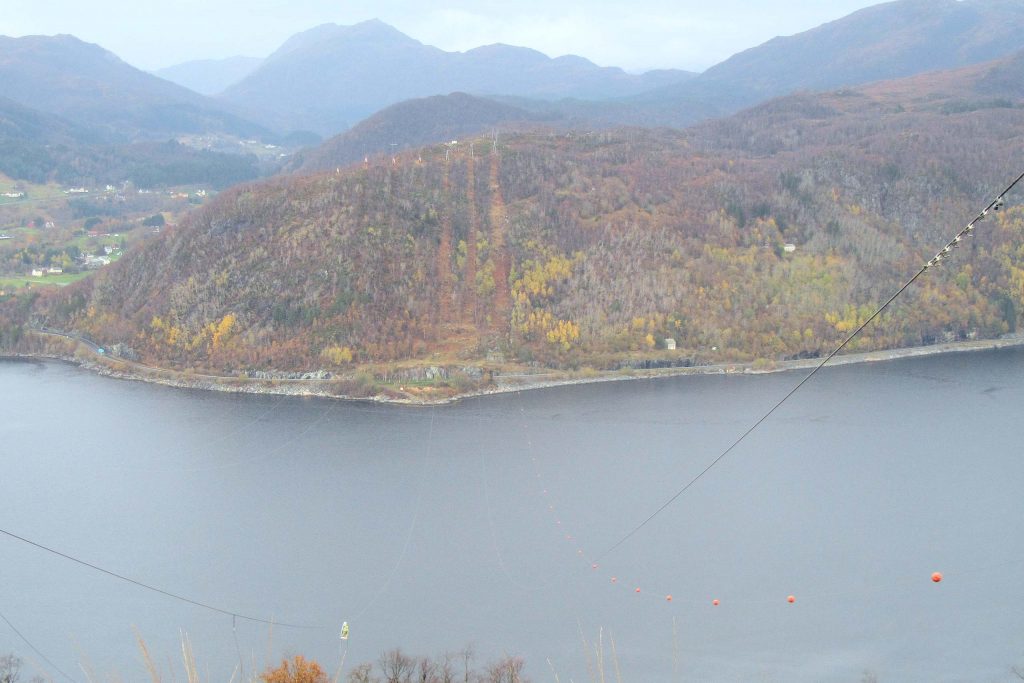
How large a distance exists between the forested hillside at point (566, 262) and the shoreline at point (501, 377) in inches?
15.3

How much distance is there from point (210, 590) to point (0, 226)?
2929cm

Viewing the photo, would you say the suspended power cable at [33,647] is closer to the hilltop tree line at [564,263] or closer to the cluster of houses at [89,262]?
the hilltop tree line at [564,263]

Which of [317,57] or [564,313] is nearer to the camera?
[564,313]

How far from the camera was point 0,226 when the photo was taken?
3584 cm

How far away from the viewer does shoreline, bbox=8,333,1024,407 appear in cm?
1909

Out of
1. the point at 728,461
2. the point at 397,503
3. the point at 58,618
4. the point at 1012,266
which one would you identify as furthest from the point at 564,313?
the point at 58,618

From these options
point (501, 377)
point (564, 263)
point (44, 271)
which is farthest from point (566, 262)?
point (44, 271)

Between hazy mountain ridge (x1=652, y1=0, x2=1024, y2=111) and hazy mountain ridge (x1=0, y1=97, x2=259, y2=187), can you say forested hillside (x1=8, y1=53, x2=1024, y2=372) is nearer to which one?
hazy mountain ridge (x1=0, y1=97, x2=259, y2=187)

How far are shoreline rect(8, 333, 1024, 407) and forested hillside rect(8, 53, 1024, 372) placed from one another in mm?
389

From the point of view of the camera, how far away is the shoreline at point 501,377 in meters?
19.1

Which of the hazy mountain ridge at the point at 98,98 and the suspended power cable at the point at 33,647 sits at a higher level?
the hazy mountain ridge at the point at 98,98

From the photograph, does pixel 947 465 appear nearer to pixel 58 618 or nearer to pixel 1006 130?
pixel 58 618

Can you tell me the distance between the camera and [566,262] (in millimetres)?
22250

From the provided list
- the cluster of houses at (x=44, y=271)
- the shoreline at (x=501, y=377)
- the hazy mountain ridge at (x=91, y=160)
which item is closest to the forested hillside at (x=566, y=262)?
the shoreline at (x=501, y=377)
